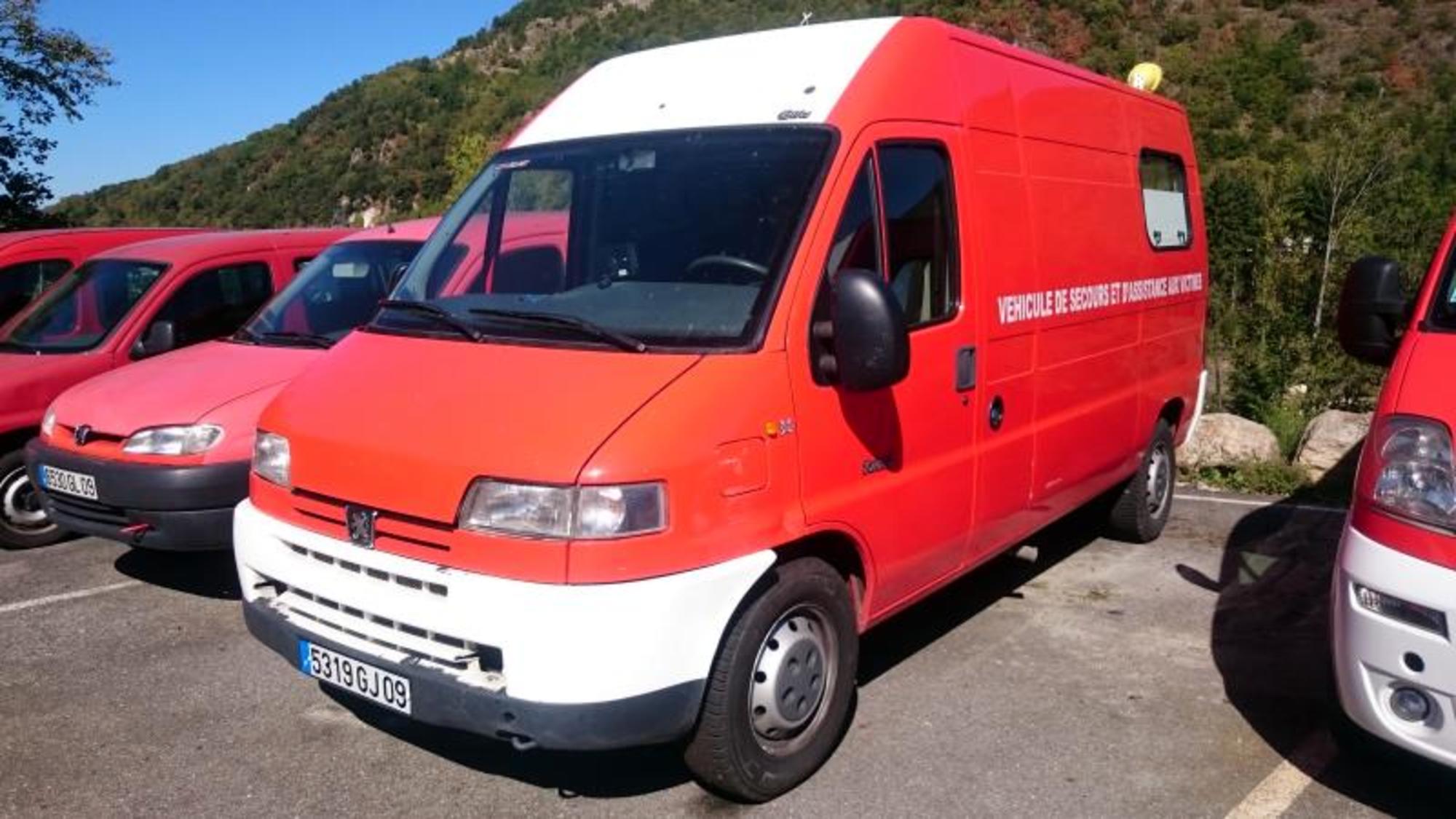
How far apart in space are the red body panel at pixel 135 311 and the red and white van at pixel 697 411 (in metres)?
3.66

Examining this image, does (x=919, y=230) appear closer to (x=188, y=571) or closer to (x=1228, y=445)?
(x=188, y=571)

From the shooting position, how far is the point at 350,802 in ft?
11.8

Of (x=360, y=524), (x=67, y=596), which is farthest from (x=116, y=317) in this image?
(x=360, y=524)

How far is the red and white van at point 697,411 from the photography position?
9.93 ft

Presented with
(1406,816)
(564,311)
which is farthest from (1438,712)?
(564,311)

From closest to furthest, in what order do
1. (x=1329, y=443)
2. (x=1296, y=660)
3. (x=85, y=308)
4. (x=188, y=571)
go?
(x=1296, y=660)
(x=188, y=571)
(x=85, y=308)
(x=1329, y=443)

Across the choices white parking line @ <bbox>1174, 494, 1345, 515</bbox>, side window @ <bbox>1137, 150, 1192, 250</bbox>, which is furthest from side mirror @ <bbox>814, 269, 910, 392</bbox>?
white parking line @ <bbox>1174, 494, 1345, 515</bbox>

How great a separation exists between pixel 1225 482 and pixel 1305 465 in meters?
0.58

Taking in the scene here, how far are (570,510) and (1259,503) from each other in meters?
6.03

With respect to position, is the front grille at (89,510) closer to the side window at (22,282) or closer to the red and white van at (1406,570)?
the side window at (22,282)

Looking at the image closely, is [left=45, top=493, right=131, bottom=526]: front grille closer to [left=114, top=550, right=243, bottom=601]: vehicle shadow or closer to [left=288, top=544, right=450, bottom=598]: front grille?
[left=114, top=550, right=243, bottom=601]: vehicle shadow

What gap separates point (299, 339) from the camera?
6.25 meters

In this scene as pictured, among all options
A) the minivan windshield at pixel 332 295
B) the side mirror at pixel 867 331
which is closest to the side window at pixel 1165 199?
the side mirror at pixel 867 331

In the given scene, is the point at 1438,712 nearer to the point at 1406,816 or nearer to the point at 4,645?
the point at 1406,816
